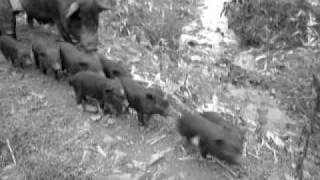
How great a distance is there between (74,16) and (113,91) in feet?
6.85

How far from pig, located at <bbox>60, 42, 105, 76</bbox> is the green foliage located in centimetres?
441

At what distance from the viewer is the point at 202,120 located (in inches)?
189

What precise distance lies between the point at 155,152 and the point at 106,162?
0.60 m

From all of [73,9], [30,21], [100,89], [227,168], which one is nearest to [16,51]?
[73,9]

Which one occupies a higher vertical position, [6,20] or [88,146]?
[6,20]

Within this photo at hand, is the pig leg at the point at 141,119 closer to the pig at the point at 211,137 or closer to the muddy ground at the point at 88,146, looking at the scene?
the muddy ground at the point at 88,146

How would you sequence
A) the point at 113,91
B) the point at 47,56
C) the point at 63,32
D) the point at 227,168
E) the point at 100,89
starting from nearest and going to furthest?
the point at 227,168 → the point at 113,91 → the point at 100,89 → the point at 47,56 → the point at 63,32

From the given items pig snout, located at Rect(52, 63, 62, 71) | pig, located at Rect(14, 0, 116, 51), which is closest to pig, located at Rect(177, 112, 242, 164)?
pig snout, located at Rect(52, 63, 62, 71)

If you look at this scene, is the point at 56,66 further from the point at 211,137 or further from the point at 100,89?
the point at 211,137

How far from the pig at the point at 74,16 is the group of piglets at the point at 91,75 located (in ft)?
1.59

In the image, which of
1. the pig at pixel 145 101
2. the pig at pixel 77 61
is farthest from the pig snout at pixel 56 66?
the pig at pixel 145 101

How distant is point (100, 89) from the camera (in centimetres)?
527

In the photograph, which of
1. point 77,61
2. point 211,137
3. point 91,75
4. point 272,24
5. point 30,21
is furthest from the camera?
point 272,24

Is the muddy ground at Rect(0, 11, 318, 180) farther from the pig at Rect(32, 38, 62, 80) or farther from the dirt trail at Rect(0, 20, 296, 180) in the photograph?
the pig at Rect(32, 38, 62, 80)
